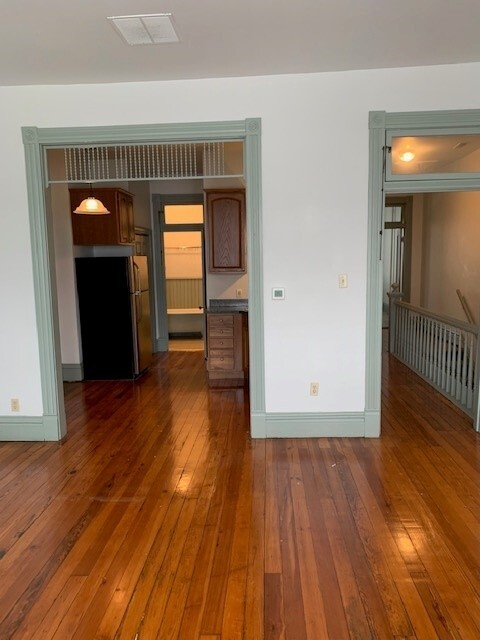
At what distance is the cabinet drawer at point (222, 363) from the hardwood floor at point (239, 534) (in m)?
1.44

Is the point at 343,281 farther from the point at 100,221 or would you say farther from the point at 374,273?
the point at 100,221

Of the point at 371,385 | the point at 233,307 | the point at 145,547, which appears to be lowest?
the point at 145,547

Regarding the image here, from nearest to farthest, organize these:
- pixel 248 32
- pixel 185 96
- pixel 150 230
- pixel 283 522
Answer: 1. pixel 283 522
2. pixel 248 32
3. pixel 185 96
4. pixel 150 230

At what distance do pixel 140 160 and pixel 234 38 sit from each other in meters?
1.41

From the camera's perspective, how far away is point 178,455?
3.41 metres

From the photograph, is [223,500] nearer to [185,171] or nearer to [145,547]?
[145,547]

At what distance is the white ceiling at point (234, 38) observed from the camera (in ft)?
7.89

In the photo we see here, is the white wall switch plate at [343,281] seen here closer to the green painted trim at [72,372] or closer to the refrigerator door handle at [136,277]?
the refrigerator door handle at [136,277]

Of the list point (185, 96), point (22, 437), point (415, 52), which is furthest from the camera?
point (22, 437)

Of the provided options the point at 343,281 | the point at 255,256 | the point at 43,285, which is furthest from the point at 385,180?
the point at 43,285

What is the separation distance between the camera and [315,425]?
12.0ft

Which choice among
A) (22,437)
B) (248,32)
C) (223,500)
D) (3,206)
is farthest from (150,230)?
(223,500)

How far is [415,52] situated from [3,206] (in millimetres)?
3256

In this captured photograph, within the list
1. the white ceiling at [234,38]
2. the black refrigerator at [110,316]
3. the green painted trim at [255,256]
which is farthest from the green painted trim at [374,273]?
the black refrigerator at [110,316]
